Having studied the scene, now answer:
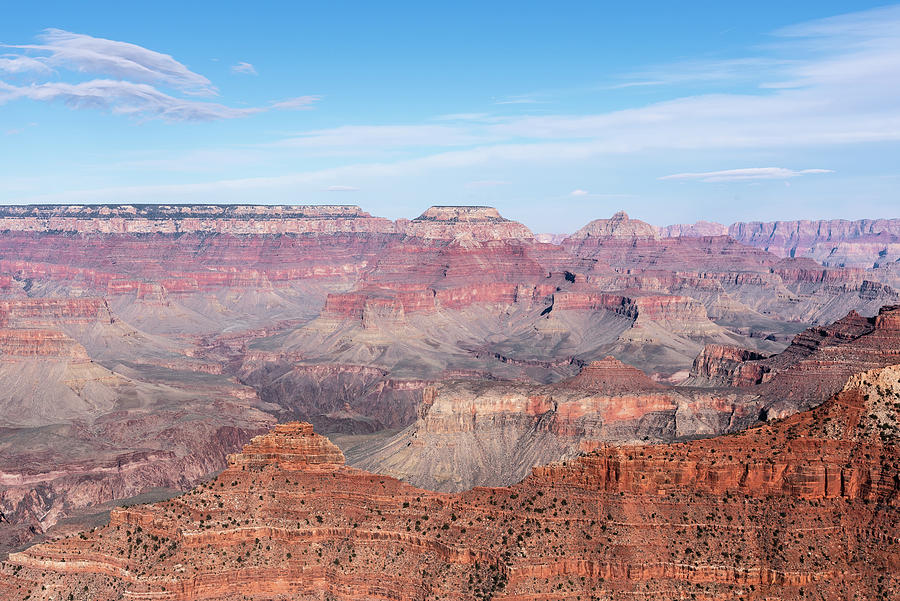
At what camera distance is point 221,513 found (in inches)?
2277

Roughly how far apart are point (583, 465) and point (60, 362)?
160919mm

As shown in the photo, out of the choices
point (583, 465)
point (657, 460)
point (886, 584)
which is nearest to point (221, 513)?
point (583, 465)

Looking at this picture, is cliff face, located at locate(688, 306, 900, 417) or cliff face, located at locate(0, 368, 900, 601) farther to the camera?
cliff face, located at locate(688, 306, 900, 417)

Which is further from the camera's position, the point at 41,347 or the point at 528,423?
the point at 41,347

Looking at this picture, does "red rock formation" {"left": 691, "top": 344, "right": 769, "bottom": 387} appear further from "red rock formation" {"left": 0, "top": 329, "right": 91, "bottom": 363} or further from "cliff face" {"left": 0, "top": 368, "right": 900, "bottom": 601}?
"red rock formation" {"left": 0, "top": 329, "right": 91, "bottom": 363}

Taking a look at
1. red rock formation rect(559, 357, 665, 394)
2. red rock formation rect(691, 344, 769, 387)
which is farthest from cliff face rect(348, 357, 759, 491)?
red rock formation rect(691, 344, 769, 387)

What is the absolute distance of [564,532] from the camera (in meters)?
54.1

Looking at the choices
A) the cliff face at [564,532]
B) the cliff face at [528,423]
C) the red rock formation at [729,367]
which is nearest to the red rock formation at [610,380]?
the cliff face at [528,423]

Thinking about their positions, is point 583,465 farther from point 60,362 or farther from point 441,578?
point 60,362

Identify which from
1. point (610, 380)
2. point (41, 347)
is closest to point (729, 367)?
point (610, 380)

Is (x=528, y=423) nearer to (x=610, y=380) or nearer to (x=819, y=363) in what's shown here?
(x=610, y=380)

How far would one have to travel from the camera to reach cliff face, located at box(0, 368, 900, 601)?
51.0 meters

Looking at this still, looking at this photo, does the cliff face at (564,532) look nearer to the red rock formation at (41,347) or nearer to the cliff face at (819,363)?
the cliff face at (819,363)

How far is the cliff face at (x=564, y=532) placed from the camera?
51.0 meters
